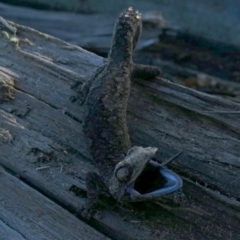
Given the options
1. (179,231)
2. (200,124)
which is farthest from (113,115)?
(179,231)

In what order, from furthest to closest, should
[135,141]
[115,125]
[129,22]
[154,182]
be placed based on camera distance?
[129,22]
[135,141]
[115,125]
[154,182]

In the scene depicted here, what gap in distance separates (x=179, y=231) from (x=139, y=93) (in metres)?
1.32

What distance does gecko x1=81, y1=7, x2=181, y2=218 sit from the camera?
3381 mm

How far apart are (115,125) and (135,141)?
0.25 metres

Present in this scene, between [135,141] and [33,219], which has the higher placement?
[135,141]

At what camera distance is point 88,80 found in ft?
14.9

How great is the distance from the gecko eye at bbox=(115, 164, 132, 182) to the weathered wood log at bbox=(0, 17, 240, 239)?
383 mm

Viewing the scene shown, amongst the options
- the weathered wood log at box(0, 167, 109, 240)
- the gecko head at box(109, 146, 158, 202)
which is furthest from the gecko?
the weathered wood log at box(0, 167, 109, 240)

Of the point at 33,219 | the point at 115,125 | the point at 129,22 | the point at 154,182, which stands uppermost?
the point at 129,22

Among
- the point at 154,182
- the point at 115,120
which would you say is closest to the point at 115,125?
the point at 115,120

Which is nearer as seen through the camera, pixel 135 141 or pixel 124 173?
pixel 124 173

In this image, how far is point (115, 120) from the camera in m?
4.04

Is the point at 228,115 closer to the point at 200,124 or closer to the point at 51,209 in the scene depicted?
the point at 200,124

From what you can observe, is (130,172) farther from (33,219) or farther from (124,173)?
(33,219)
